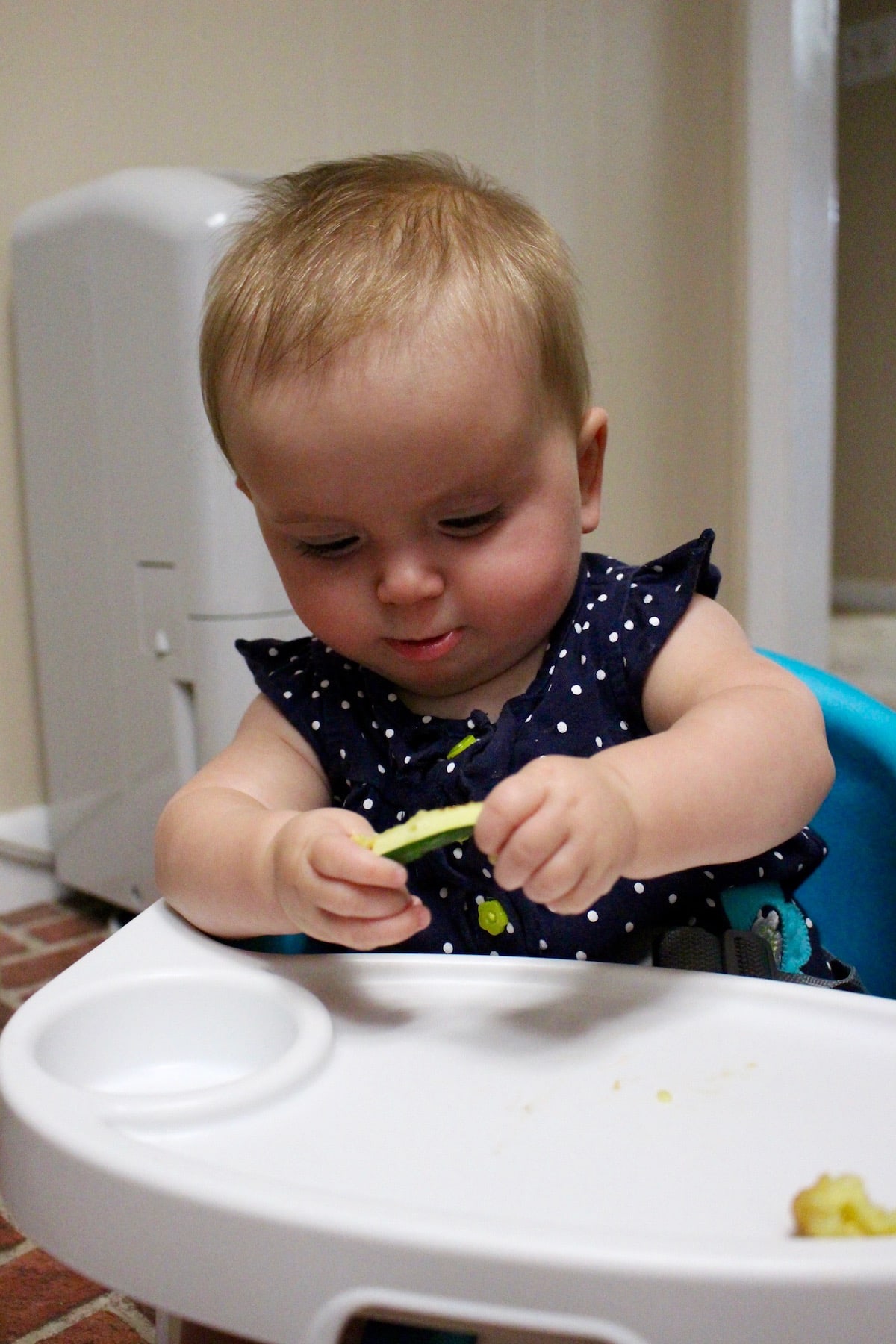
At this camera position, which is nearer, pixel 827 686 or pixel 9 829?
pixel 827 686

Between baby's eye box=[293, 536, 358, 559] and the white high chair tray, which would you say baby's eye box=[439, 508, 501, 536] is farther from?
the white high chair tray

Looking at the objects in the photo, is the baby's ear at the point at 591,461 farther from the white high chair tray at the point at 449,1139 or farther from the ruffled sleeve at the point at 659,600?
the white high chair tray at the point at 449,1139

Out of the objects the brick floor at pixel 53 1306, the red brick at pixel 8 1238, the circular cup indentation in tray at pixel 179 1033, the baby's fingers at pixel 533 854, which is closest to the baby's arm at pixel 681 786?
the baby's fingers at pixel 533 854

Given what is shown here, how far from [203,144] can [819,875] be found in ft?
3.82

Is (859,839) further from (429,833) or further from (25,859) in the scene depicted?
(25,859)

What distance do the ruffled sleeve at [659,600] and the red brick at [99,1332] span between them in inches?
20.7

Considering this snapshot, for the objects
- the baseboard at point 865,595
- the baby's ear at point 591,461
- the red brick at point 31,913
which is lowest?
the red brick at point 31,913

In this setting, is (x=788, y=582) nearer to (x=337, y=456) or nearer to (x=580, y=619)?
(x=580, y=619)

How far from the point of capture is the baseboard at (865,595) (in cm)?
397

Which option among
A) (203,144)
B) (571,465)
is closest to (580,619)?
(571,465)

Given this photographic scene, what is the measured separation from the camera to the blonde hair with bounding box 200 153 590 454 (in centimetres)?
54

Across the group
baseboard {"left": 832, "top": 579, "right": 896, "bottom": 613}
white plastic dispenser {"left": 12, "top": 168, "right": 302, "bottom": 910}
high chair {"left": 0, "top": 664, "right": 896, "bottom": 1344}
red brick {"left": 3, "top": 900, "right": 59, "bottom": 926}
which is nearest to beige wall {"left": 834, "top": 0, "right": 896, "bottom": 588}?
baseboard {"left": 832, "top": 579, "right": 896, "bottom": 613}

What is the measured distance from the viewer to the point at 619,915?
2.04 feet

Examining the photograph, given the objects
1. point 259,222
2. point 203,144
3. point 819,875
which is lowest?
point 819,875
